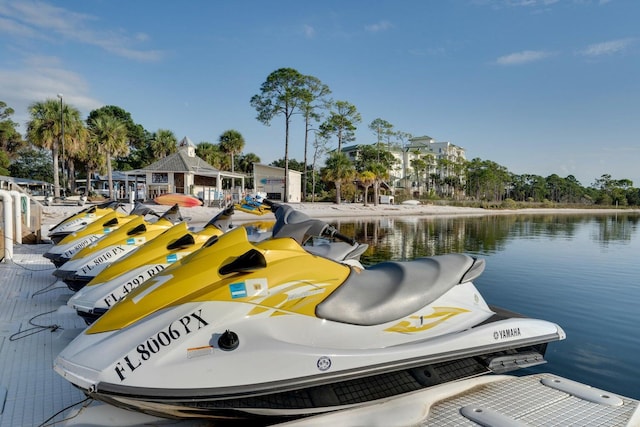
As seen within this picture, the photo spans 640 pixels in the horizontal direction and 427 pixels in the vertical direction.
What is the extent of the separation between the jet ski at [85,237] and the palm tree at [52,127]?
28.4 meters

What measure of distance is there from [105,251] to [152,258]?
154 centimetres

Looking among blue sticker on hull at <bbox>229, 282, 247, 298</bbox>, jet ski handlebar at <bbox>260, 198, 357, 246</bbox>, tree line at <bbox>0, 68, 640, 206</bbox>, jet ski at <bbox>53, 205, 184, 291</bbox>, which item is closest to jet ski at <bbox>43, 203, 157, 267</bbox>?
jet ski at <bbox>53, 205, 184, 291</bbox>

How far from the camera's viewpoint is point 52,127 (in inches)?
1262

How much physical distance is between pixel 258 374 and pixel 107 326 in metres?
0.92

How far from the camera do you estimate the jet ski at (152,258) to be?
363 cm

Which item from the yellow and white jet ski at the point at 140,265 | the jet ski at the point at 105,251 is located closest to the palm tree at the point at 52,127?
the jet ski at the point at 105,251

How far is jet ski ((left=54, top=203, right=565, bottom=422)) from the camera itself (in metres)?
2.16

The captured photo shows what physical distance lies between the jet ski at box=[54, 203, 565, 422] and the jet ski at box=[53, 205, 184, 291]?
2871 mm

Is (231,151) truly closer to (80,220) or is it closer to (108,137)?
(108,137)

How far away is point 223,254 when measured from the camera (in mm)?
2590

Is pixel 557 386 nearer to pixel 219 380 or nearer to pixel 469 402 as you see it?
pixel 469 402

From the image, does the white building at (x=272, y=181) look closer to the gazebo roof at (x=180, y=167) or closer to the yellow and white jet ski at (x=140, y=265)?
the gazebo roof at (x=180, y=167)

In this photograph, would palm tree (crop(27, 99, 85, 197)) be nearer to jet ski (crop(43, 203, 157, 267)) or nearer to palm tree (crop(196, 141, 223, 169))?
palm tree (crop(196, 141, 223, 169))

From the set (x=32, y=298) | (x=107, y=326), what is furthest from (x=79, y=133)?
(x=107, y=326)
